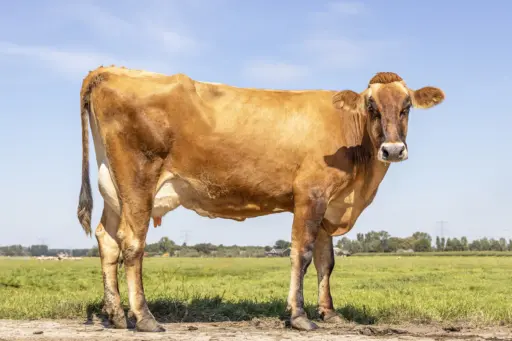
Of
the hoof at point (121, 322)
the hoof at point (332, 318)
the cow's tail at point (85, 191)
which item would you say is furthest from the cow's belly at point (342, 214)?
the cow's tail at point (85, 191)

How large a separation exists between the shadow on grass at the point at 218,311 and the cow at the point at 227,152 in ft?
3.88

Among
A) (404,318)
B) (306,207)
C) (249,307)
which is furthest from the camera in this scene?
(249,307)

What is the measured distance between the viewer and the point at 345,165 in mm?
9617

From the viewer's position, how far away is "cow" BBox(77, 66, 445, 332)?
9.20m

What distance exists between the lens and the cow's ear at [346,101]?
9.67m

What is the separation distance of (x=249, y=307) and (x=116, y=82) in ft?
14.6

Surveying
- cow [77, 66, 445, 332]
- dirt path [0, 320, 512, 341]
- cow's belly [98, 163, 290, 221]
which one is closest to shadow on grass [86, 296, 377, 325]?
dirt path [0, 320, 512, 341]

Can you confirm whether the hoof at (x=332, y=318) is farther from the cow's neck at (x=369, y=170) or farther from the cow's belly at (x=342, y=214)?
the cow's neck at (x=369, y=170)

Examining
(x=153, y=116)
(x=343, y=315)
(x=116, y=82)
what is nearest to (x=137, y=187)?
(x=153, y=116)

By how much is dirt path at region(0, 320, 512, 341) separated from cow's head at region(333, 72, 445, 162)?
2.42 m

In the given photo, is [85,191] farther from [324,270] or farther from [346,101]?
[346,101]

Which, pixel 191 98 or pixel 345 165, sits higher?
pixel 191 98

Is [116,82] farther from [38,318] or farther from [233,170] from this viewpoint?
[38,318]

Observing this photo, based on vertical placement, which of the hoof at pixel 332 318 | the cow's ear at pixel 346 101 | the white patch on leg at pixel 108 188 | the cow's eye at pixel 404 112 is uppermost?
the cow's ear at pixel 346 101
